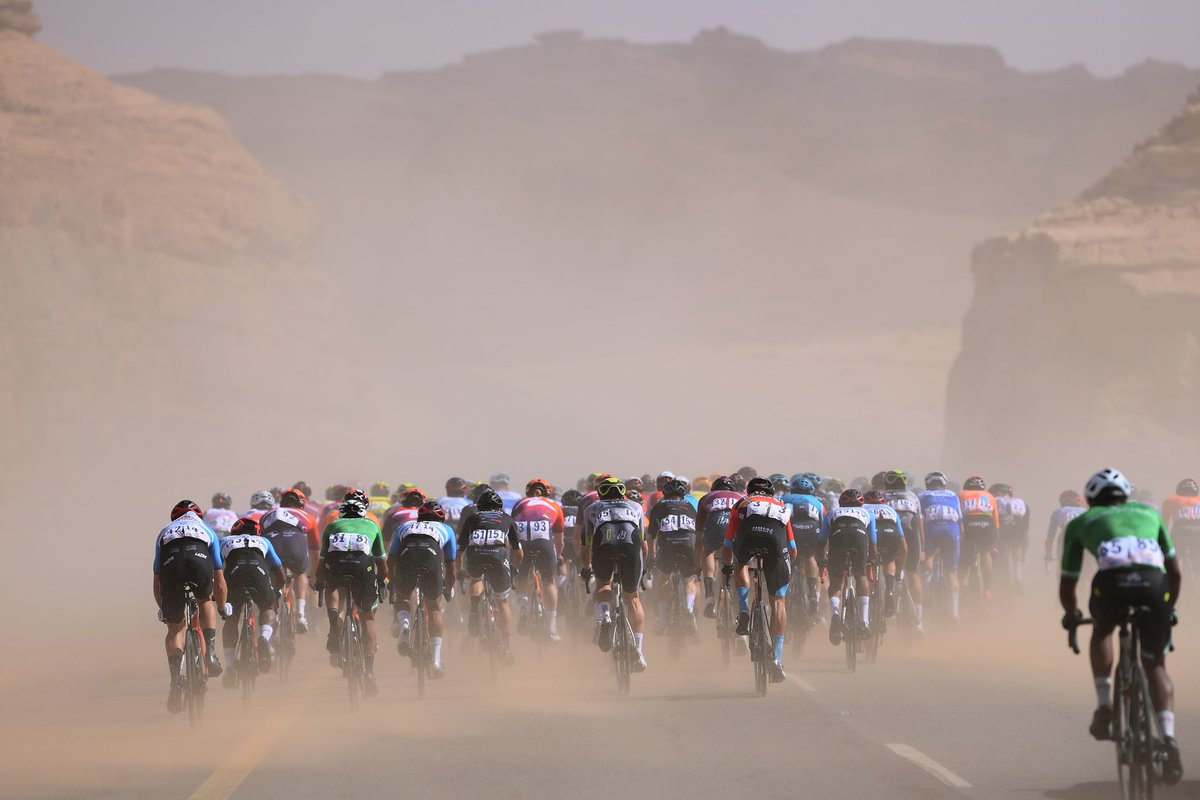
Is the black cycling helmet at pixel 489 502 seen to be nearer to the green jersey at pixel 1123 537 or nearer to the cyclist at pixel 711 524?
the cyclist at pixel 711 524

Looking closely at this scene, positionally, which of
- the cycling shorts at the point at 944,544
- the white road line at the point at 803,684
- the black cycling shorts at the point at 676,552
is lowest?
the white road line at the point at 803,684

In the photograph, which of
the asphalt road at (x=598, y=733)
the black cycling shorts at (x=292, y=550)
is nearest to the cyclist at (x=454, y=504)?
the asphalt road at (x=598, y=733)

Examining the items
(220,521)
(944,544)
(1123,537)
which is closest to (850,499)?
(944,544)

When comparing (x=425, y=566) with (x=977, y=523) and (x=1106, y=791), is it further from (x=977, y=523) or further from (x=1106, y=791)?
(x=977, y=523)

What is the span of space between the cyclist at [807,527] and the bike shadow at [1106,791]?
7872mm

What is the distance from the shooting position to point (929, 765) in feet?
37.4

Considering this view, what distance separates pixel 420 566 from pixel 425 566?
0.15 ft

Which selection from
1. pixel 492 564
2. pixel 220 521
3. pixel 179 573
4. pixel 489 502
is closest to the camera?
pixel 179 573

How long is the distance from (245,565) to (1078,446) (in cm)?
3665

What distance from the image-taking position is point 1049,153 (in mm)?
195125

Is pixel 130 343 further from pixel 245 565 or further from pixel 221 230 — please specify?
pixel 245 565

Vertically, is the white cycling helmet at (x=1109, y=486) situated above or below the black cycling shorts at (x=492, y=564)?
above

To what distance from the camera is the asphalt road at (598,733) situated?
35.7ft

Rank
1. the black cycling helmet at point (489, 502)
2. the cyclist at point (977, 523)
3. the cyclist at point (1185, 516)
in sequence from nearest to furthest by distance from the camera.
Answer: the black cycling helmet at point (489, 502) → the cyclist at point (977, 523) → the cyclist at point (1185, 516)
